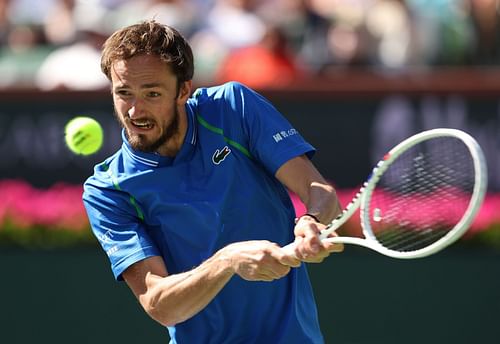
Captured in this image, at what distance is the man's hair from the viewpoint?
15.7ft

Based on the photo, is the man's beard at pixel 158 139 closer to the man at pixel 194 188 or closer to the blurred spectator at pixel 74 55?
the man at pixel 194 188

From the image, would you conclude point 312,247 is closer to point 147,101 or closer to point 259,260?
point 259,260

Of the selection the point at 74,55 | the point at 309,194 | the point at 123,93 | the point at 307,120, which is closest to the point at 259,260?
the point at 309,194

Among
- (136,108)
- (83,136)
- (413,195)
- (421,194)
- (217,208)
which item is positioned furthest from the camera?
(83,136)

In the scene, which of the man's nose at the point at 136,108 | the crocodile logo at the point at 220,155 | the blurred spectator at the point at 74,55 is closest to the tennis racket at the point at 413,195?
the crocodile logo at the point at 220,155

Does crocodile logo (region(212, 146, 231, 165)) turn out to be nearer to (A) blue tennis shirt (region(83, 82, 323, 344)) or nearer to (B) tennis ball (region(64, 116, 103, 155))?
(A) blue tennis shirt (region(83, 82, 323, 344))

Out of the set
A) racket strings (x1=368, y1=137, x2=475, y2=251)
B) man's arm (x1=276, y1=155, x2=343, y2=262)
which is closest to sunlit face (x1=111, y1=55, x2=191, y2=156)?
man's arm (x1=276, y1=155, x2=343, y2=262)

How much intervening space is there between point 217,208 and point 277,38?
5.78 m

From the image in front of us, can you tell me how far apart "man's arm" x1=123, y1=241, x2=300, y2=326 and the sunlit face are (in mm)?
518

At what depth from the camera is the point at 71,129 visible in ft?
18.3

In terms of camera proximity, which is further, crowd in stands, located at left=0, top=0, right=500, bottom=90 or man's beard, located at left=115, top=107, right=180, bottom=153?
crowd in stands, located at left=0, top=0, right=500, bottom=90

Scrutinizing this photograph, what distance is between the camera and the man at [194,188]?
4.80m

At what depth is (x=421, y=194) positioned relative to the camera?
509cm

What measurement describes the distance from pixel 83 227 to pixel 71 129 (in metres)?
3.79
